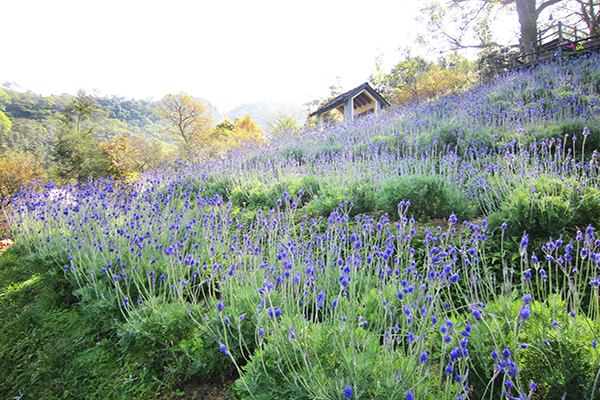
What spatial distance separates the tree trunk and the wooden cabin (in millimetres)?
7715

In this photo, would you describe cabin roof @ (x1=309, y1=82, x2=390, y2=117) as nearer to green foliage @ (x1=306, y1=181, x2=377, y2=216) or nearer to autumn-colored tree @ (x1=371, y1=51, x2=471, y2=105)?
autumn-colored tree @ (x1=371, y1=51, x2=471, y2=105)

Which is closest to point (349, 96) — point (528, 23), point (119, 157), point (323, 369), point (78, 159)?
point (528, 23)

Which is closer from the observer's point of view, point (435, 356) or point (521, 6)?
point (435, 356)

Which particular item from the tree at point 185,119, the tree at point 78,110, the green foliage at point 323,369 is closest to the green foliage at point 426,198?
the green foliage at point 323,369

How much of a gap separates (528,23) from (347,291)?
60.3ft

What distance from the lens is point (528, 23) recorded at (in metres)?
13.9

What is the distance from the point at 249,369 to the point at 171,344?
3.11 feet

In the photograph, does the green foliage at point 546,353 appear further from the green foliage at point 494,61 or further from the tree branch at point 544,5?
the tree branch at point 544,5

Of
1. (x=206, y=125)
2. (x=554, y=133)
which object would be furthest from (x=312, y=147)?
(x=206, y=125)

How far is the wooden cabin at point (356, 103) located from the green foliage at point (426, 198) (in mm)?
13780

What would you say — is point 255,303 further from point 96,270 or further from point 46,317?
point 46,317

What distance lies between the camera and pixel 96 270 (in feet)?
9.16

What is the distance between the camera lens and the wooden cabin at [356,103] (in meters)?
18.7

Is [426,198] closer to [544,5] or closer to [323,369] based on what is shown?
[323,369]
